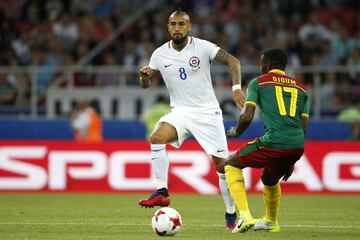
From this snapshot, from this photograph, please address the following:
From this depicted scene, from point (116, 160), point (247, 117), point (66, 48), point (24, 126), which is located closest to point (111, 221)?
point (247, 117)

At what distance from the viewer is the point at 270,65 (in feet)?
32.8

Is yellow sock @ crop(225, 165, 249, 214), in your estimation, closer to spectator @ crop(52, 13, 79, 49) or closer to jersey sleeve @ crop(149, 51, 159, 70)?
jersey sleeve @ crop(149, 51, 159, 70)

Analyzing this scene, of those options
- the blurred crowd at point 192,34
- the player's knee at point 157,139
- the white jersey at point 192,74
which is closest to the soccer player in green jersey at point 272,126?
the player's knee at point 157,139

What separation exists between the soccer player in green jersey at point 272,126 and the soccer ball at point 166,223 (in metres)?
0.65

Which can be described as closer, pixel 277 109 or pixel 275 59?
pixel 277 109

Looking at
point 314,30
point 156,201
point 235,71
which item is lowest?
point 156,201

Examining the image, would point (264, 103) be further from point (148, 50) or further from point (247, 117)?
point (148, 50)

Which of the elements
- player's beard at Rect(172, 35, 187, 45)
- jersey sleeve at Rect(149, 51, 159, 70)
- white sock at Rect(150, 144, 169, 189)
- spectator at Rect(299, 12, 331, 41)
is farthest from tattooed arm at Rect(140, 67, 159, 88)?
spectator at Rect(299, 12, 331, 41)

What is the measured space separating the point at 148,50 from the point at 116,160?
179 inches

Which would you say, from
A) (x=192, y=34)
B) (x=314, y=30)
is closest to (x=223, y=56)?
(x=192, y=34)

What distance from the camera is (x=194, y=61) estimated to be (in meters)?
11.1

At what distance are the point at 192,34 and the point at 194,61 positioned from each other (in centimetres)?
1084

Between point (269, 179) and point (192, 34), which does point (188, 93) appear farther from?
point (192, 34)

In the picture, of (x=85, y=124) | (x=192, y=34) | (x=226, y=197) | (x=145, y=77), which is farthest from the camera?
(x=192, y=34)
